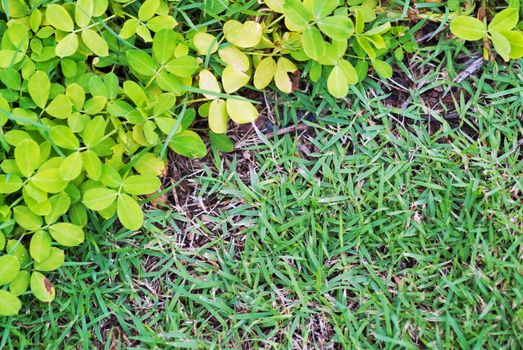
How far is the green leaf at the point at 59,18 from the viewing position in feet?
6.70

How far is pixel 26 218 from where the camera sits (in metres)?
2.02

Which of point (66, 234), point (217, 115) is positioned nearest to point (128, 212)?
point (66, 234)

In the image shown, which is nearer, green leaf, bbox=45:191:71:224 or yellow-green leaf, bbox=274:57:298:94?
green leaf, bbox=45:191:71:224

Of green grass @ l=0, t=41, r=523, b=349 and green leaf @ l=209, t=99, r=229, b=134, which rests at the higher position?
green leaf @ l=209, t=99, r=229, b=134

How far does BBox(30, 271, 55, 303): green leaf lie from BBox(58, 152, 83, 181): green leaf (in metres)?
0.36

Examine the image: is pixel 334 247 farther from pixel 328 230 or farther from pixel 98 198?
pixel 98 198

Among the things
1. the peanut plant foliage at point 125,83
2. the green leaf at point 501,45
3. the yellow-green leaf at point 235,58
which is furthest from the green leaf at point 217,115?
the green leaf at point 501,45

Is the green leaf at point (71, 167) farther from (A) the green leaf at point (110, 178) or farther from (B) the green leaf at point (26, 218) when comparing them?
(B) the green leaf at point (26, 218)

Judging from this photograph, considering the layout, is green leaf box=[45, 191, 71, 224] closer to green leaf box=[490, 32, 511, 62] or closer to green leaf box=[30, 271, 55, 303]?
green leaf box=[30, 271, 55, 303]

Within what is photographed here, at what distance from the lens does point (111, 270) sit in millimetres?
2162

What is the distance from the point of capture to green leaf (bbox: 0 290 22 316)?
6.40ft

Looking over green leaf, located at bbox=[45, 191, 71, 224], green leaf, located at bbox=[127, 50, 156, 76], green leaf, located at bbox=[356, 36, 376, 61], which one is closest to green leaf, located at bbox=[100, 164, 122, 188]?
green leaf, located at bbox=[45, 191, 71, 224]

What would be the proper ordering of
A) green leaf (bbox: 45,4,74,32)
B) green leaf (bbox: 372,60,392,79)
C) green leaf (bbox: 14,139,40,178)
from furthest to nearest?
green leaf (bbox: 372,60,392,79) → green leaf (bbox: 45,4,74,32) → green leaf (bbox: 14,139,40,178)

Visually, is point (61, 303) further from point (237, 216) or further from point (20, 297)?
point (237, 216)
